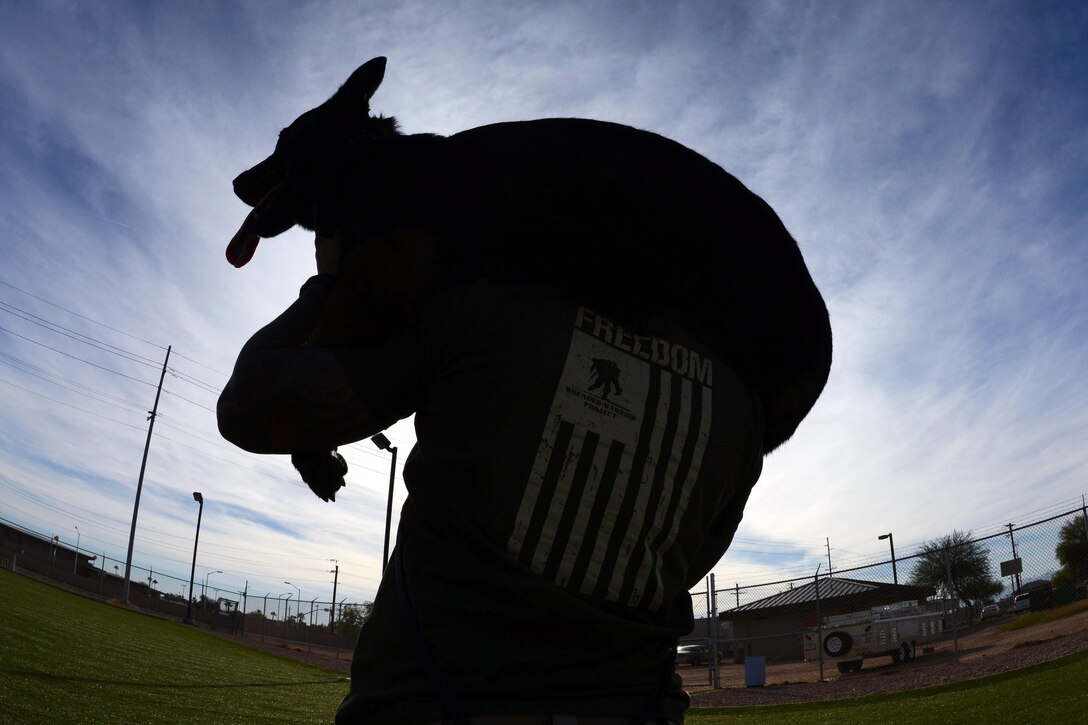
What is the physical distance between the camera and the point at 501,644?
1.02 meters

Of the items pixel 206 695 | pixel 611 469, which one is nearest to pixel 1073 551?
pixel 206 695

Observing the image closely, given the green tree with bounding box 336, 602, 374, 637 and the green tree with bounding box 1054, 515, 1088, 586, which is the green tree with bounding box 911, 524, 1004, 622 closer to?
the green tree with bounding box 1054, 515, 1088, 586

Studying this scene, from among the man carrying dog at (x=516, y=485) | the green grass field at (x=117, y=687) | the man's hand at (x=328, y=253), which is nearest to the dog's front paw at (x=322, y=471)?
the man carrying dog at (x=516, y=485)

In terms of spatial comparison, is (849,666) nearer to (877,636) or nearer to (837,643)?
(837,643)

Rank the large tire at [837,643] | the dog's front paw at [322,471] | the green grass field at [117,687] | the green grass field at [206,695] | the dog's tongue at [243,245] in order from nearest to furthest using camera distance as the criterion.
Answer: the dog's front paw at [322,471] → the dog's tongue at [243,245] → the green grass field at [117,687] → the green grass field at [206,695] → the large tire at [837,643]

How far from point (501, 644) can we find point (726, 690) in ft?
61.4

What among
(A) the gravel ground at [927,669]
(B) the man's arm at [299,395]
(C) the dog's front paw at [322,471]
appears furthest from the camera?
(A) the gravel ground at [927,669]

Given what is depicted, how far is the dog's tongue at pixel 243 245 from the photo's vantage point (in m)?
1.54

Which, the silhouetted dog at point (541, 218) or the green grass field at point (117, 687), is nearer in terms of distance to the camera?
the silhouetted dog at point (541, 218)

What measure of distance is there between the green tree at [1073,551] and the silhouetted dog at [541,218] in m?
17.5

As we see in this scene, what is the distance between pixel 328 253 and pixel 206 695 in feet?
29.0

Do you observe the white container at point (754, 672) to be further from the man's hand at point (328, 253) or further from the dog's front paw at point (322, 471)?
the man's hand at point (328, 253)

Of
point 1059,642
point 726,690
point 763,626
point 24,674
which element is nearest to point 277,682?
point 24,674

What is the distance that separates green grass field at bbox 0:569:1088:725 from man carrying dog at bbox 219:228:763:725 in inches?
195
